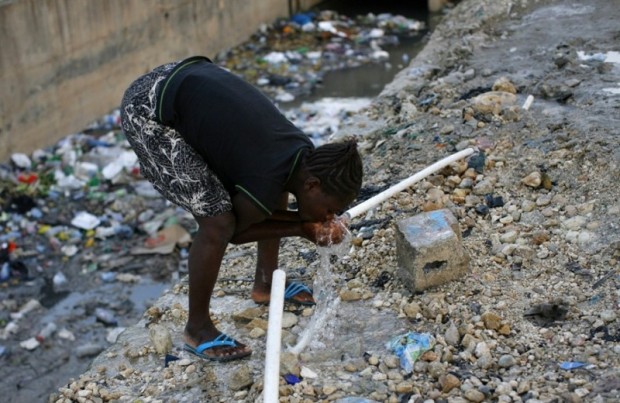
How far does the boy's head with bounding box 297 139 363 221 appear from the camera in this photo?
267cm

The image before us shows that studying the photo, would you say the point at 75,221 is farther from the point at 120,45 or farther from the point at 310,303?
the point at 310,303

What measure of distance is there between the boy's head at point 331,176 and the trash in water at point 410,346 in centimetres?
57

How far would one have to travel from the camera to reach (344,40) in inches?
438

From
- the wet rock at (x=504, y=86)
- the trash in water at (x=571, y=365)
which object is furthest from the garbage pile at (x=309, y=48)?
the trash in water at (x=571, y=365)

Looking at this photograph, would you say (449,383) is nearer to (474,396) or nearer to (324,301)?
(474,396)

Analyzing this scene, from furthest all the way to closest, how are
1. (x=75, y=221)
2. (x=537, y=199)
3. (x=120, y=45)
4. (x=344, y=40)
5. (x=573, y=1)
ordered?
(x=344, y=40)
(x=120, y=45)
(x=573, y=1)
(x=75, y=221)
(x=537, y=199)

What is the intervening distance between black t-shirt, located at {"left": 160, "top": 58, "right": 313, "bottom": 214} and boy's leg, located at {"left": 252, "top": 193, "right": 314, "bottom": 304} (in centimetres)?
50

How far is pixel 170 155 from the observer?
9.46 feet

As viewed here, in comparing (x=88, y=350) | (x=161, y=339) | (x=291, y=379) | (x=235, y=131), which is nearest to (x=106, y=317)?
(x=88, y=350)

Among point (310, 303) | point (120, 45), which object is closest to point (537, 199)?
point (310, 303)

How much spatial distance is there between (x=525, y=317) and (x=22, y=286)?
13.1ft

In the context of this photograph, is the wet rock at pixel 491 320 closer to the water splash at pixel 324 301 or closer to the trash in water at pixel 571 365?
the trash in water at pixel 571 365

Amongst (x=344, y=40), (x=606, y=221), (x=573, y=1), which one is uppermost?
(x=606, y=221)

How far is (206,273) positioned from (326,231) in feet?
1.50
